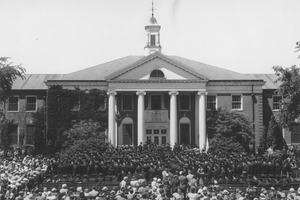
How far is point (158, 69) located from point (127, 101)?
5.08 m

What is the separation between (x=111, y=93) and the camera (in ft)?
170

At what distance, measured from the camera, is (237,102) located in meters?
54.8

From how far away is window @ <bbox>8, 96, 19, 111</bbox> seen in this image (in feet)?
191

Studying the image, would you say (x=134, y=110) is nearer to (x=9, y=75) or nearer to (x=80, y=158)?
(x=9, y=75)

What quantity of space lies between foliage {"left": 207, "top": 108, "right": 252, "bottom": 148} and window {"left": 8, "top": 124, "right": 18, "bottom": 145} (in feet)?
72.3

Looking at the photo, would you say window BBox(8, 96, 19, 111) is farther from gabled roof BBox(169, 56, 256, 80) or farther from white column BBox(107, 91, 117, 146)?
gabled roof BBox(169, 56, 256, 80)

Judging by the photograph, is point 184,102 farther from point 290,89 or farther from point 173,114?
point 290,89

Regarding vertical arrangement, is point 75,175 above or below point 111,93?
below

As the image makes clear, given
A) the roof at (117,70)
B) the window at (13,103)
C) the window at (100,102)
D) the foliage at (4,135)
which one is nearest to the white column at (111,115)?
the window at (100,102)

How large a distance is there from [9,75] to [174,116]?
16.9 meters

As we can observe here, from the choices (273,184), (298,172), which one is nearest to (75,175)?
(273,184)

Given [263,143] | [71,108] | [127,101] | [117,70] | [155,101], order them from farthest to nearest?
1. [155,101]
2. [127,101]
3. [263,143]
4. [71,108]
5. [117,70]

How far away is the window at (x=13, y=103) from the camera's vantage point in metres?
58.2

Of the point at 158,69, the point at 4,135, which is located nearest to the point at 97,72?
the point at 158,69
